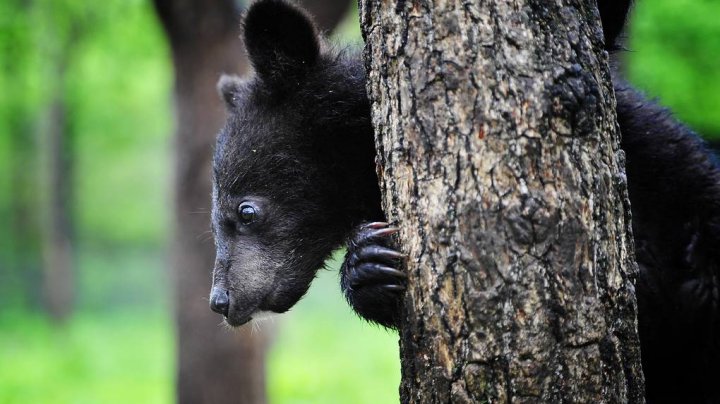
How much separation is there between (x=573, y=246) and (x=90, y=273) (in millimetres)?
27738

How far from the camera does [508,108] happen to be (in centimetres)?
266

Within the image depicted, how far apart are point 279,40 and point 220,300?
138 cm

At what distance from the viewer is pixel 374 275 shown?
3.23 metres

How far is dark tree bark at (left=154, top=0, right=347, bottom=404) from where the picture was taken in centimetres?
752

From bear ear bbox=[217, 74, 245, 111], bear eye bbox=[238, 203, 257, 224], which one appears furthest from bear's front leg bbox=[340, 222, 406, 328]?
bear ear bbox=[217, 74, 245, 111]

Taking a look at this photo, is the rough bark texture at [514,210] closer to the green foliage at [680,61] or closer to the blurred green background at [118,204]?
the blurred green background at [118,204]

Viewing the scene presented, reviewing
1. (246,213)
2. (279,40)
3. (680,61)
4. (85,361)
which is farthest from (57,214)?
(279,40)

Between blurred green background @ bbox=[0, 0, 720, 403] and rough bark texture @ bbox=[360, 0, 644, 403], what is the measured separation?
1885 mm

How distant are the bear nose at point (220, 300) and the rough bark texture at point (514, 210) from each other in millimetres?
1658

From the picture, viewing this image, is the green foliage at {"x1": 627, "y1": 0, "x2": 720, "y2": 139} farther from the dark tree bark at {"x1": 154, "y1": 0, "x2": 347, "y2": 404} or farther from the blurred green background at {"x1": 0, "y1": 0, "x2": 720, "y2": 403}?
the dark tree bark at {"x1": 154, "y1": 0, "x2": 347, "y2": 404}

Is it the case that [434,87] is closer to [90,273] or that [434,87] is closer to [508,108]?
[508,108]

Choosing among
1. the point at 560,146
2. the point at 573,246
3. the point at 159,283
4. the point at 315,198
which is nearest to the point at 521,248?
the point at 573,246

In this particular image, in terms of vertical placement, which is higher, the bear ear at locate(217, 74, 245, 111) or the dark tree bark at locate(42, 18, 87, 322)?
the dark tree bark at locate(42, 18, 87, 322)

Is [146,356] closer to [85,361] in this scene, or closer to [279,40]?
[85,361]
